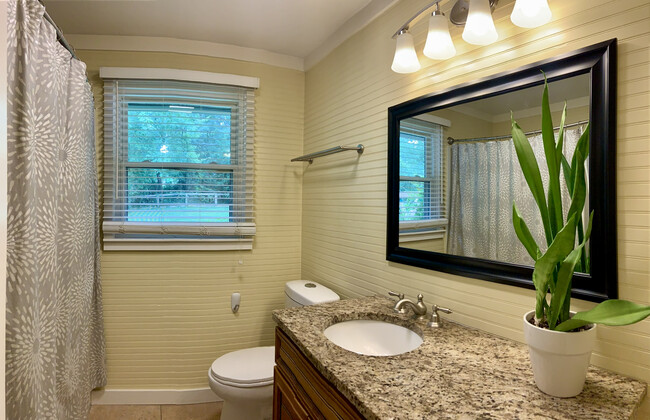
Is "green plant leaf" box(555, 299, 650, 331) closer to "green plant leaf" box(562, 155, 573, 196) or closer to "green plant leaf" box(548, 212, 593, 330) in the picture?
"green plant leaf" box(548, 212, 593, 330)

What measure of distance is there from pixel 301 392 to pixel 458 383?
1.77ft

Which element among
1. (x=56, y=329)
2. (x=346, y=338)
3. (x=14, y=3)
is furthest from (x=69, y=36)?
(x=346, y=338)

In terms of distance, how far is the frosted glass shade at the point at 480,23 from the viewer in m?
1.09

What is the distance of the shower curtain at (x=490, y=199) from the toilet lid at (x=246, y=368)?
1148mm

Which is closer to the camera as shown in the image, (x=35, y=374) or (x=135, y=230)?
(x=35, y=374)

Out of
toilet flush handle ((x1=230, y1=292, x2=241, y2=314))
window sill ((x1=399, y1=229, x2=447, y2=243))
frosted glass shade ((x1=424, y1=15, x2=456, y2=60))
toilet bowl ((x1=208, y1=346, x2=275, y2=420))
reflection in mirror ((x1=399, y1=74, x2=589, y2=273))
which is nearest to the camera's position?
reflection in mirror ((x1=399, y1=74, x2=589, y2=273))

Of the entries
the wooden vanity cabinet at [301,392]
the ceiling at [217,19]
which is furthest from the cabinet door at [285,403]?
the ceiling at [217,19]

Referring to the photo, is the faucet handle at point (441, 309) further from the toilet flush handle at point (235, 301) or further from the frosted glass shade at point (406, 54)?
the toilet flush handle at point (235, 301)

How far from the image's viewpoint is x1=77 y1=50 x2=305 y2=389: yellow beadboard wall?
2.19 meters

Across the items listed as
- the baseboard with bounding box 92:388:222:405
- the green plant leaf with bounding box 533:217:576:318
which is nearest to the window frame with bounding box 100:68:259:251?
the baseboard with bounding box 92:388:222:405

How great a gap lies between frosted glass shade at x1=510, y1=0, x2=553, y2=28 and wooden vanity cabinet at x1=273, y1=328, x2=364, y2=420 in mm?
1203

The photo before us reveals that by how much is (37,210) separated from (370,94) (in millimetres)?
1552

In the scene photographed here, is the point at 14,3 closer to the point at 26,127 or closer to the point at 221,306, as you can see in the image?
the point at 26,127

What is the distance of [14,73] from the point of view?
1.18m
